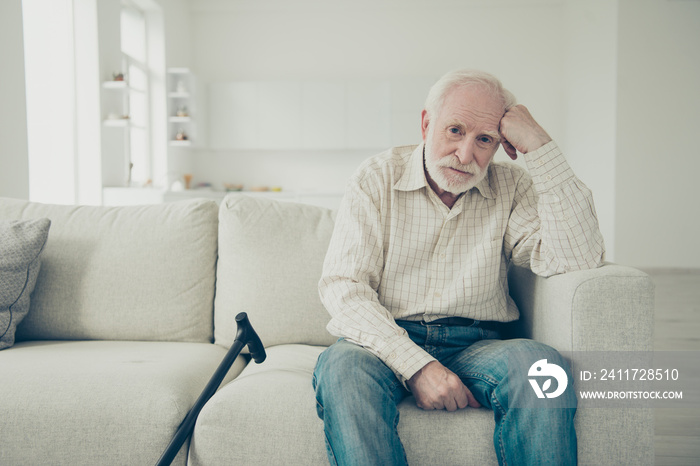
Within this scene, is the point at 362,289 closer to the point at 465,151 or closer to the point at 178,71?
the point at 465,151

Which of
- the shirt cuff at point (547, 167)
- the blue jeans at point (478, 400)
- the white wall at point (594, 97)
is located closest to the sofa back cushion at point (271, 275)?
the blue jeans at point (478, 400)

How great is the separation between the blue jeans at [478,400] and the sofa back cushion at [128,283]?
0.65 m

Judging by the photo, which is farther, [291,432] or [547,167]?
[547,167]

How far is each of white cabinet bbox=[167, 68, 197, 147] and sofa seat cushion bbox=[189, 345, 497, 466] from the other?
18.2ft

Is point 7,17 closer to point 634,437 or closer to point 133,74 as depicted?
point 133,74

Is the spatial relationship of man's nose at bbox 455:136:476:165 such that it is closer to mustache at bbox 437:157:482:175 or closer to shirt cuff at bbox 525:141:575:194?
mustache at bbox 437:157:482:175

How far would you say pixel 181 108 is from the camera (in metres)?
6.52

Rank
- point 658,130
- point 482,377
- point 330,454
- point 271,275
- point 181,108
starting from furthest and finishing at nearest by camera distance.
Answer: point 181,108, point 658,130, point 271,275, point 482,377, point 330,454

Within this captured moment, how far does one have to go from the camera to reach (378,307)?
1.27 metres

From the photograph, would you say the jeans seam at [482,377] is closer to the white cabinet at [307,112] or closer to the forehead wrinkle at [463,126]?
the forehead wrinkle at [463,126]

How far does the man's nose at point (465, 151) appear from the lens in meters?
1.36

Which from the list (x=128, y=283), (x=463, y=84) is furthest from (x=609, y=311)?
(x=128, y=283)

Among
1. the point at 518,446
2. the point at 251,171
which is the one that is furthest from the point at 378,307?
the point at 251,171

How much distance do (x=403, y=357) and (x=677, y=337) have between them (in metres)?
2.85
